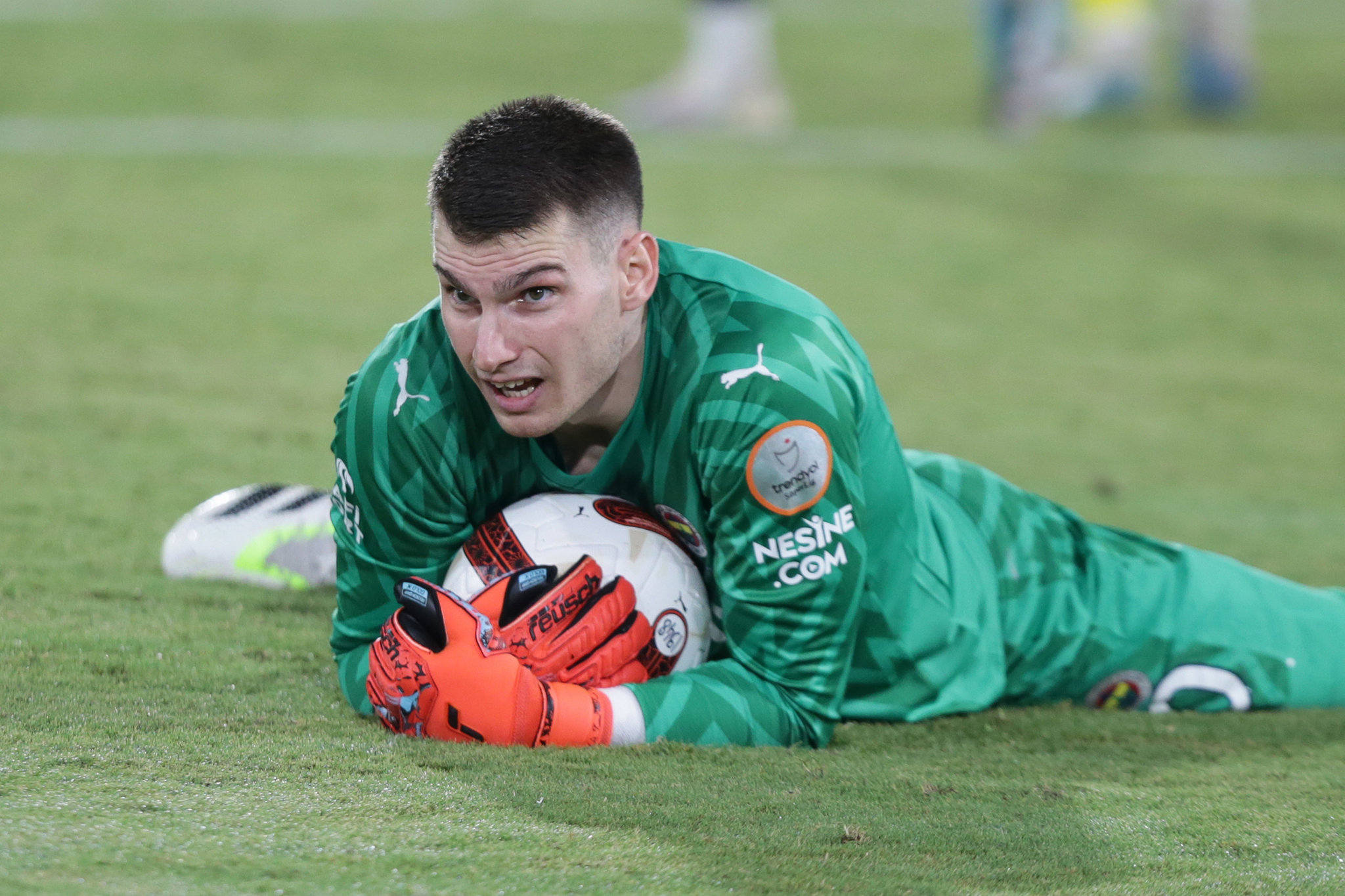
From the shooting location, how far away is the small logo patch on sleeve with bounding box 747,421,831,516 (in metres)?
2.61

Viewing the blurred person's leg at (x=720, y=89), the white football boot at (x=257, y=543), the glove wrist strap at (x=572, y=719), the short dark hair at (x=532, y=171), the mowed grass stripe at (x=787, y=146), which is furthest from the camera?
the blurred person's leg at (x=720, y=89)

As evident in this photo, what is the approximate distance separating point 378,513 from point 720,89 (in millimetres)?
7327

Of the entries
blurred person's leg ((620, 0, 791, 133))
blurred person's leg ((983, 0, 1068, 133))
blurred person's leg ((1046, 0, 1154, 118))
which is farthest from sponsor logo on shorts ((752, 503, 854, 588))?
blurred person's leg ((1046, 0, 1154, 118))

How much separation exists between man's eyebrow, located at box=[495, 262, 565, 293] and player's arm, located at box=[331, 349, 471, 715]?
0.30 meters

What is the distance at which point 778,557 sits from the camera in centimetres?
265

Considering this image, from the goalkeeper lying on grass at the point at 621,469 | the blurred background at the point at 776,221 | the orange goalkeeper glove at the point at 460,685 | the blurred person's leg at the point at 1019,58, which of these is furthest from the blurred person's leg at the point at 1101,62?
the orange goalkeeper glove at the point at 460,685

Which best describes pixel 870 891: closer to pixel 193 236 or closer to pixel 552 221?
pixel 552 221

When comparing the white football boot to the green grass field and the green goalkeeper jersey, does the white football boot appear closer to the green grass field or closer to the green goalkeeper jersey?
the green grass field

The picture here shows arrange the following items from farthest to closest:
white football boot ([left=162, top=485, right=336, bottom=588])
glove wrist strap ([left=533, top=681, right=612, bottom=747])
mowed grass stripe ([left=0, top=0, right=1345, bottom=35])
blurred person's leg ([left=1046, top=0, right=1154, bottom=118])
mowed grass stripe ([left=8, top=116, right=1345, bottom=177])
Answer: mowed grass stripe ([left=0, top=0, right=1345, bottom=35]) < blurred person's leg ([left=1046, top=0, right=1154, bottom=118]) < mowed grass stripe ([left=8, top=116, right=1345, bottom=177]) < white football boot ([left=162, top=485, right=336, bottom=588]) < glove wrist strap ([left=533, top=681, right=612, bottom=747])

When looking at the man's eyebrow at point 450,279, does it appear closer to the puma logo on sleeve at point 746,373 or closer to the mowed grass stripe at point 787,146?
the puma logo on sleeve at point 746,373

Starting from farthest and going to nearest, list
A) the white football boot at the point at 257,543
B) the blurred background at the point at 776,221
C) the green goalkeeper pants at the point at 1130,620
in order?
the blurred background at the point at 776,221
the white football boot at the point at 257,543
the green goalkeeper pants at the point at 1130,620

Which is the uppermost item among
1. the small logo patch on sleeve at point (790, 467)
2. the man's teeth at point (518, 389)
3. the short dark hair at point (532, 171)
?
the short dark hair at point (532, 171)

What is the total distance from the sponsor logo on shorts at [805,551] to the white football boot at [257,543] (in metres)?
1.42

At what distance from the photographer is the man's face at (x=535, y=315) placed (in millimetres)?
2480
